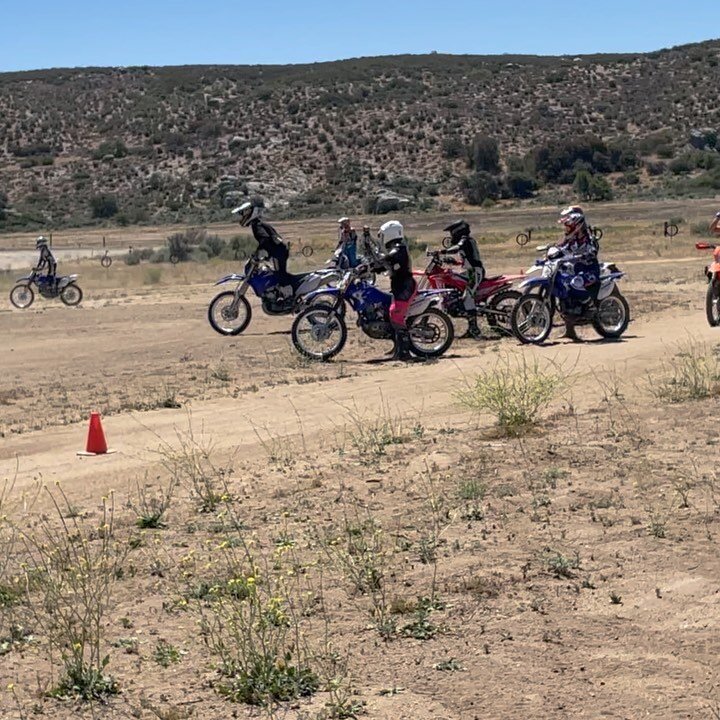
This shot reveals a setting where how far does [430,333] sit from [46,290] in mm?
14170

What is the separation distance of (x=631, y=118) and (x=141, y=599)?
9252cm

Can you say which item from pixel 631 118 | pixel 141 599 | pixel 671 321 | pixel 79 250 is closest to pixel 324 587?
pixel 141 599

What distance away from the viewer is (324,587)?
6.36 metres

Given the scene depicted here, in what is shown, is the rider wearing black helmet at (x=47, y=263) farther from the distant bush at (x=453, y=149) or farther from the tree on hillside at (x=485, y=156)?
the distant bush at (x=453, y=149)

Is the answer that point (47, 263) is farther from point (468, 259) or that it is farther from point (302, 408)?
point (302, 408)

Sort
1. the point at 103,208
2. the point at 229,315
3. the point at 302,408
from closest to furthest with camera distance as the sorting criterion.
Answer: the point at 302,408 < the point at 229,315 < the point at 103,208

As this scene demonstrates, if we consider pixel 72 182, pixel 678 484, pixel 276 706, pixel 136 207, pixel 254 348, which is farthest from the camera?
pixel 72 182

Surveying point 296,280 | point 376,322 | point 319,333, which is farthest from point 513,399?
point 296,280

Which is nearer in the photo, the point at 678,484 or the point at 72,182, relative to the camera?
the point at 678,484

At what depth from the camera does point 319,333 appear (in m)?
15.6

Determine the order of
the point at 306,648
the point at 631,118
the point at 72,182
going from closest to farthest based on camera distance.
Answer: the point at 306,648
the point at 72,182
the point at 631,118

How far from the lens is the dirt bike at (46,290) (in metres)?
27.5

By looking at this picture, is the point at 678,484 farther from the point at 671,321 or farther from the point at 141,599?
the point at 671,321

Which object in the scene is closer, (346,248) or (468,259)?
(468,259)
